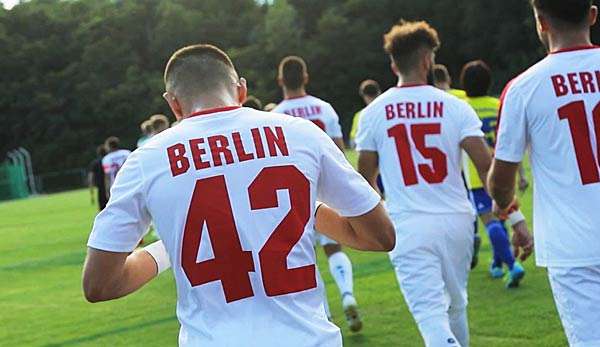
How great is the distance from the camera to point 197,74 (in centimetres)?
334

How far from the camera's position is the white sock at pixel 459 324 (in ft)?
20.0

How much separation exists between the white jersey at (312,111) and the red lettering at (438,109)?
11.0ft

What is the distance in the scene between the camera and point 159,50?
74750 mm

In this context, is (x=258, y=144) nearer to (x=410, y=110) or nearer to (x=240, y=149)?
(x=240, y=149)

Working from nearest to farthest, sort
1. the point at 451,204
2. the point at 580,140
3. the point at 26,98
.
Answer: the point at 580,140
the point at 451,204
the point at 26,98

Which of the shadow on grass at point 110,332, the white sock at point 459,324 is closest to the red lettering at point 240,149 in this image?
the white sock at point 459,324

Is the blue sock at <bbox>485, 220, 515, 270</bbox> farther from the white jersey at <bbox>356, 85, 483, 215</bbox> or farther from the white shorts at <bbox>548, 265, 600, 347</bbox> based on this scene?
the white shorts at <bbox>548, 265, 600, 347</bbox>

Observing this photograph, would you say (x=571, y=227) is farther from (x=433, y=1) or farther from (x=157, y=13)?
(x=157, y=13)

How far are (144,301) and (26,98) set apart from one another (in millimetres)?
60246

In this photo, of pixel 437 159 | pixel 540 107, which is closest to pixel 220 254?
pixel 540 107

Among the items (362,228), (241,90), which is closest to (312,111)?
(241,90)

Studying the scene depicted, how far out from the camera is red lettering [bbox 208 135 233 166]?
320cm

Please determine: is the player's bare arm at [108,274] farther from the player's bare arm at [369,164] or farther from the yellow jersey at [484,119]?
the yellow jersey at [484,119]

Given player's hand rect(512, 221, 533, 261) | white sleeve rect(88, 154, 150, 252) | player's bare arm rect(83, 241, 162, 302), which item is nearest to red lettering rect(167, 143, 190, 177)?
white sleeve rect(88, 154, 150, 252)
